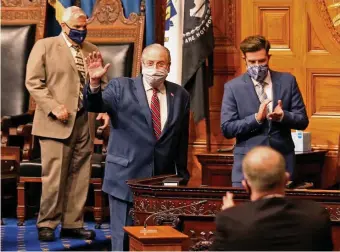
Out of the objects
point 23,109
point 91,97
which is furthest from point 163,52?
point 23,109

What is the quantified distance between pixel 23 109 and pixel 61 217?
1497mm

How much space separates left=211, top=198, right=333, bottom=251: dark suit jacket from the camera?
363 cm

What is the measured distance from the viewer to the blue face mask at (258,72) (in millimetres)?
5752

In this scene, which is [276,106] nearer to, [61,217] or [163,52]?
[163,52]

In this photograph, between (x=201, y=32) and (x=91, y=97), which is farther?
(x=201, y=32)

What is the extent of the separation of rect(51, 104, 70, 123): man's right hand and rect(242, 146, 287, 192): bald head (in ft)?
12.1

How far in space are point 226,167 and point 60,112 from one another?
1.48 meters

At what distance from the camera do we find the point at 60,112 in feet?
23.7

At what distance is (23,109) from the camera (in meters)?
8.59

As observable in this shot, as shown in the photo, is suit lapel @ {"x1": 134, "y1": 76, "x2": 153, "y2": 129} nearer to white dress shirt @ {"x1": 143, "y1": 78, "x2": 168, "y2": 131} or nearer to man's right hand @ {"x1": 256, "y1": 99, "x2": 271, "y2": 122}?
white dress shirt @ {"x1": 143, "y1": 78, "x2": 168, "y2": 131}

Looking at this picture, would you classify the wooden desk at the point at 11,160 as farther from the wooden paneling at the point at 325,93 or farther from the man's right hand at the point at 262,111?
the man's right hand at the point at 262,111

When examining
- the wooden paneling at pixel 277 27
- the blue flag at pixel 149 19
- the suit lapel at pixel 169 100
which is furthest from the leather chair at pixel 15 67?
the suit lapel at pixel 169 100

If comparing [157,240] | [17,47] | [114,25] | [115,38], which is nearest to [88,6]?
[114,25]

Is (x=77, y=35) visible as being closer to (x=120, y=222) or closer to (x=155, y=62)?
(x=155, y=62)
